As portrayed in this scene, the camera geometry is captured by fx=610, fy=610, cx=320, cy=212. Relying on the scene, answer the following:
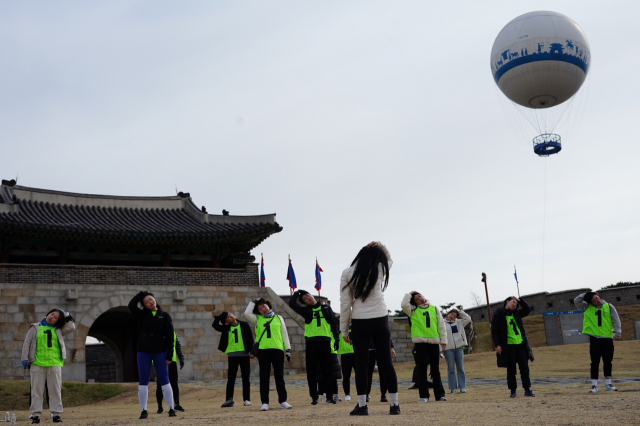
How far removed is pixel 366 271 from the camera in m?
6.34

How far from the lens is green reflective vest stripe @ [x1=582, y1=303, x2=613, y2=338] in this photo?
966 centimetres

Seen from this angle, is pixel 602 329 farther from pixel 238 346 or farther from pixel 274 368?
pixel 238 346

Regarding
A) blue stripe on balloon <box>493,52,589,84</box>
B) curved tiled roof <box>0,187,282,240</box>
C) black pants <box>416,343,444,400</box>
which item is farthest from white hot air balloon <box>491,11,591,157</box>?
black pants <box>416,343,444,400</box>

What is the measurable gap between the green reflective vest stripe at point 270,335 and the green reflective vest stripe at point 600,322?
4.85 m

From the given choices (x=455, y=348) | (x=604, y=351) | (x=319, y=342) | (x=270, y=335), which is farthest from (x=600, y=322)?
(x=270, y=335)

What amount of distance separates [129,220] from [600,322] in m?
20.8

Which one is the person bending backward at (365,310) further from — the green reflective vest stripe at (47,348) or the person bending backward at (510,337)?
the green reflective vest stripe at (47,348)

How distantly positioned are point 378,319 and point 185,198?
24022 millimetres

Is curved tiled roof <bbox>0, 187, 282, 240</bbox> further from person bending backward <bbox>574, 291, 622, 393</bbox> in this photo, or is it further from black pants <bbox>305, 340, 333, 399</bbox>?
person bending backward <bbox>574, 291, 622, 393</bbox>

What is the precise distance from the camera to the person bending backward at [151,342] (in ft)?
25.6

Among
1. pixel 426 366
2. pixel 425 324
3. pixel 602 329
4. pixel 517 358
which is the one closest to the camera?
pixel 426 366

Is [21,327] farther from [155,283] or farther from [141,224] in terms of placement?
[141,224]

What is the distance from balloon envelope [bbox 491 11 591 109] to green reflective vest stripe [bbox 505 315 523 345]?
15.9 metres

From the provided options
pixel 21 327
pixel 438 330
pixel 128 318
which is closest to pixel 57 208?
pixel 128 318
